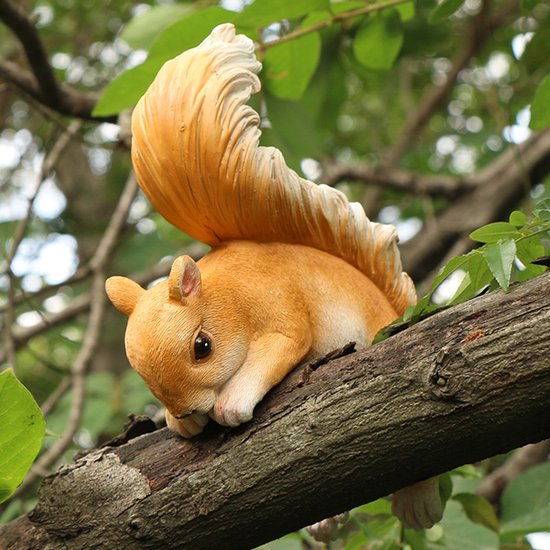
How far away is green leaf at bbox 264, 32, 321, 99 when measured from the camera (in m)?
1.54

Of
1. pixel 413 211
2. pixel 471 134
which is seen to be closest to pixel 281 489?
pixel 413 211

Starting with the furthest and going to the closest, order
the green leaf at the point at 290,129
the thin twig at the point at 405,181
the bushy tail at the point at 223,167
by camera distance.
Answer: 1. the thin twig at the point at 405,181
2. the green leaf at the point at 290,129
3. the bushy tail at the point at 223,167

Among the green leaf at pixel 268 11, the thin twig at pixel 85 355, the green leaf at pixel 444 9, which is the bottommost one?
the thin twig at pixel 85 355

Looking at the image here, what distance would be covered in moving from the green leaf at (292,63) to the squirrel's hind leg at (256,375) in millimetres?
650

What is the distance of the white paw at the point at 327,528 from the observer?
3.94ft

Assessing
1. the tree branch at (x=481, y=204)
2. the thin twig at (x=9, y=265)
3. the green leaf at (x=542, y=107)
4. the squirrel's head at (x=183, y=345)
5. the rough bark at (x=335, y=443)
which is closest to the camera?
the rough bark at (x=335, y=443)

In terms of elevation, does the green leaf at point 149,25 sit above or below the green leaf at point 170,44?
below

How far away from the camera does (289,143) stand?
173 cm

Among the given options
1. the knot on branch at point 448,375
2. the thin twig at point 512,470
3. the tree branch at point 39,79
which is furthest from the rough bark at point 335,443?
the thin twig at point 512,470

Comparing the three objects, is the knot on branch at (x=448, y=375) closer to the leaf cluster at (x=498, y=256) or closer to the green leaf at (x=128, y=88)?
the leaf cluster at (x=498, y=256)

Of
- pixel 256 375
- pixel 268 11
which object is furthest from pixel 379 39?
pixel 256 375

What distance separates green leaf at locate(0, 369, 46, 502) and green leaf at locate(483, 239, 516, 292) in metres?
0.58

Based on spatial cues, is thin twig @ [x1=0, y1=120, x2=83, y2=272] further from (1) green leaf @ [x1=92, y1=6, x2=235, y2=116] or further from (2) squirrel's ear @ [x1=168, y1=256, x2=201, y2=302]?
(2) squirrel's ear @ [x1=168, y1=256, x2=201, y2=302]

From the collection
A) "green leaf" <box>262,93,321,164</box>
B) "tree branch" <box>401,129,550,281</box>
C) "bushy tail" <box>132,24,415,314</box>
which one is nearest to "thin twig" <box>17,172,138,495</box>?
"green leaf" <box>262,93,321,164</box>
